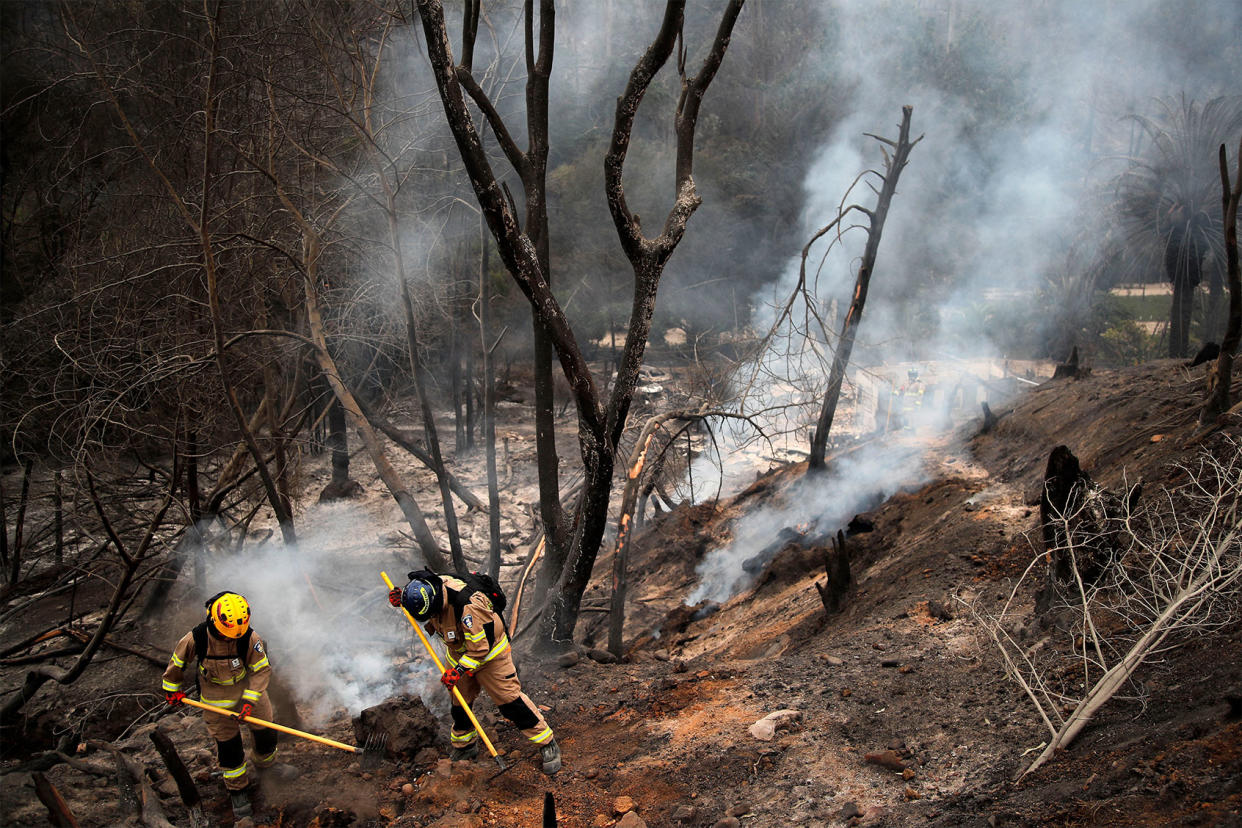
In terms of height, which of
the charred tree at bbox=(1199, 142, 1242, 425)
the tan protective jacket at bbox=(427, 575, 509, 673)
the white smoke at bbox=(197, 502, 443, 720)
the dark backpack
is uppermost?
the charred tree at bbox=(1199, 142, 1242, 425)

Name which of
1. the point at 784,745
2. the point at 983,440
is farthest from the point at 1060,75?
the point at 784,745

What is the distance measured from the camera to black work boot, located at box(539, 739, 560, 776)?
463 cm

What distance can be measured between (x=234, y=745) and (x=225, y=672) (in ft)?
1.47

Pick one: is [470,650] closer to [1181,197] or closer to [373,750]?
[373,750]

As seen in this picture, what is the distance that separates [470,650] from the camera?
15.6 ft

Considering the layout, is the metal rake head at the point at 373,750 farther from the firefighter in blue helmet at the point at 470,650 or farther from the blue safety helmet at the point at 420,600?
the blue safety helmet at the point at 420,600

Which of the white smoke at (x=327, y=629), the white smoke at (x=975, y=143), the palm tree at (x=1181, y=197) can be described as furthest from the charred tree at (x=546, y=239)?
the palm tree at (x=1181, y=197)

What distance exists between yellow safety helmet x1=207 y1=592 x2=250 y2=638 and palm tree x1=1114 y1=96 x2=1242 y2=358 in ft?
51.2

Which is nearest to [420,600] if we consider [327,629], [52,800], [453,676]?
[453,676]

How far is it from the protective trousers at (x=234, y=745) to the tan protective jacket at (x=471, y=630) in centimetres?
133

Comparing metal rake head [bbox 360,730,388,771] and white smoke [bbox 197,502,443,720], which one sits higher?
metal rake head [bbox 360,730,388,771]

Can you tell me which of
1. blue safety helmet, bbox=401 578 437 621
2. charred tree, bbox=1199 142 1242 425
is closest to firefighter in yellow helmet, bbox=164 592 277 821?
blue safety helmet, bbox=401 578 437 621

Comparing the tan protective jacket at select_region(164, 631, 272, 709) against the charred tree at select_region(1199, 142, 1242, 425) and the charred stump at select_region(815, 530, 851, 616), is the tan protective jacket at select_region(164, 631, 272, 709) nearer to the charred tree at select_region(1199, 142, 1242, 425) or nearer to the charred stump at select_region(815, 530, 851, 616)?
the charred stump at select_region(815, 530, 851, 616)

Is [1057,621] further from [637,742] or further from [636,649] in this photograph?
[636,649]
